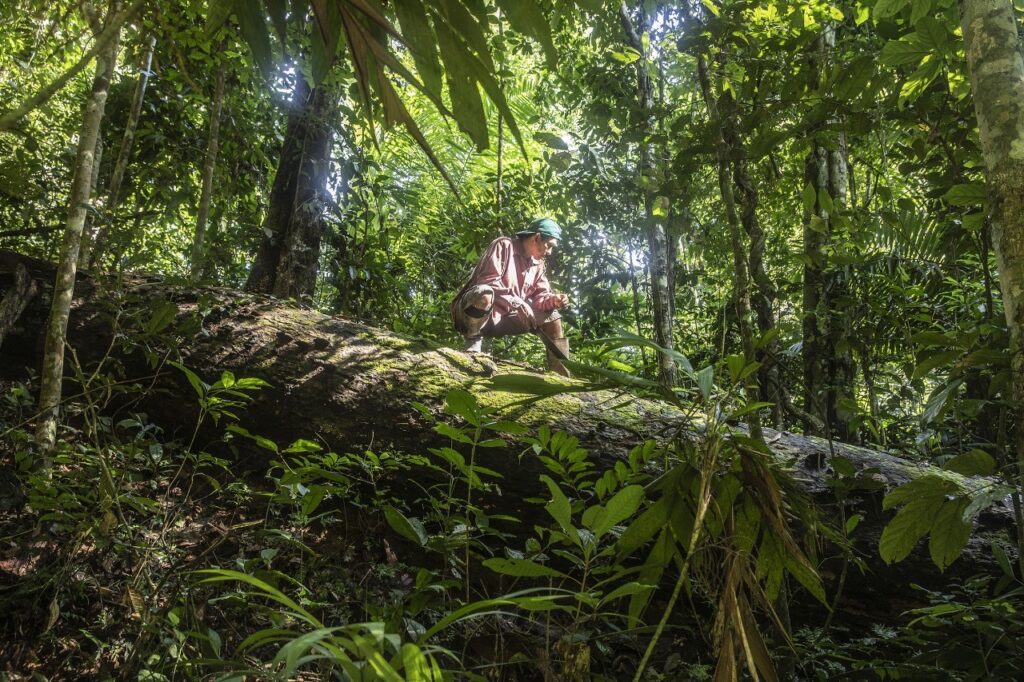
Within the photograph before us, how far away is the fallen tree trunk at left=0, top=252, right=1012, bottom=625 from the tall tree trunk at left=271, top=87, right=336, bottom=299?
1.58 meters

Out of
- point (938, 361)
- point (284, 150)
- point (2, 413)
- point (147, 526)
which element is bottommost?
point (147, 526)

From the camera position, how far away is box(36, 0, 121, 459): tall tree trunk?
251 cm

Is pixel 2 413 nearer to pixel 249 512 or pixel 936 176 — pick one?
pixel 249 512

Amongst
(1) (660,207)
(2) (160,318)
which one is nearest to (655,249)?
(1) (660,207)

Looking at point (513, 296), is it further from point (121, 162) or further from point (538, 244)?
point (121, 162)

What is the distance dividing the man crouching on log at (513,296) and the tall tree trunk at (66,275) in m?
2.53

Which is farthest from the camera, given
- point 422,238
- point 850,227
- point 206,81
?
point 422,238

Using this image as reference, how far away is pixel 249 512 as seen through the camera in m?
3.04

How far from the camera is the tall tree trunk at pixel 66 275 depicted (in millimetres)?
2512

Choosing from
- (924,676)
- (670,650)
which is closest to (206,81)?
(670,650)

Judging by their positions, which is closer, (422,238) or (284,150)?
(284,150)

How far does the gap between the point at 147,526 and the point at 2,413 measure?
89 centimetres

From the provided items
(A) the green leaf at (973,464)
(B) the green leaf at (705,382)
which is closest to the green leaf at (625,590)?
(B) the green leaf at (705,382)

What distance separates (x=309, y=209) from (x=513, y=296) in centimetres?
189
